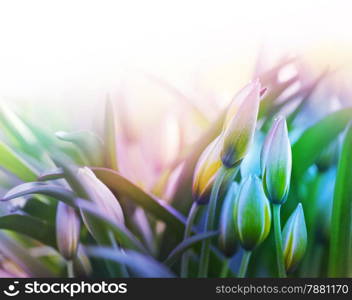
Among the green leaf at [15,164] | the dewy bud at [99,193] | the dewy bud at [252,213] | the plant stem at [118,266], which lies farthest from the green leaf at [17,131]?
the dewy bud at [252,213]

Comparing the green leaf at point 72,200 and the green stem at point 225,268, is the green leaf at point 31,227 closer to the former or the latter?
the green leaf at point 72,200

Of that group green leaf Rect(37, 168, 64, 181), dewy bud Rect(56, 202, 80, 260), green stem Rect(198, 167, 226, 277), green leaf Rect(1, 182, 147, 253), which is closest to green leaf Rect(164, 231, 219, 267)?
green stem Rect(198, 167, 226, 277)

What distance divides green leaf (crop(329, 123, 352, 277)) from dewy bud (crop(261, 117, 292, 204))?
0.45 feet

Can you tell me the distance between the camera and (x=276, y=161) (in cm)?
133

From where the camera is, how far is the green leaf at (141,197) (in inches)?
52.1

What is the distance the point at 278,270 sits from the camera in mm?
1373

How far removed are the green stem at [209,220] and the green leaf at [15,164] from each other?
45cm

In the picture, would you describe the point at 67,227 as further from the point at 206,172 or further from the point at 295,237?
the point at 295,237

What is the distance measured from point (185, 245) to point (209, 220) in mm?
90

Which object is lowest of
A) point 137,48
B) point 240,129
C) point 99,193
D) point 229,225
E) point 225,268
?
point 225,268

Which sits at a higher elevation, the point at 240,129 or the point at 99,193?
the point at 240,129

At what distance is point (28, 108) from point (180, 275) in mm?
577

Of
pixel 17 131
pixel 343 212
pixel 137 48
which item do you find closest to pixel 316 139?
pixel 343 212

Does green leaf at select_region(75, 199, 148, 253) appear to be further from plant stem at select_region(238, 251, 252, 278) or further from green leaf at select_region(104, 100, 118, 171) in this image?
plant stem at select_region(238, 251, 252, 278)
